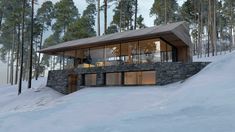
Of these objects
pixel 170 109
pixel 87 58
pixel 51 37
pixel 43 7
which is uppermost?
pixel 43 7

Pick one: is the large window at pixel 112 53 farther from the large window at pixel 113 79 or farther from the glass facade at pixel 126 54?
the large window at pixel 113 79

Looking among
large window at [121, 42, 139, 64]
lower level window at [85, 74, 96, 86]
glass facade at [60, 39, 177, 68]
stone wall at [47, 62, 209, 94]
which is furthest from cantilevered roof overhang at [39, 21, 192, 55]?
lower level window at [85, 74, 96, 86]

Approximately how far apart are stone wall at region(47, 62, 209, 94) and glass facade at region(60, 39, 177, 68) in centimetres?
67

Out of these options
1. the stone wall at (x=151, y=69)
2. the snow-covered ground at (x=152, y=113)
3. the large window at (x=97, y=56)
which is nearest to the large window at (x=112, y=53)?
the large window at (x=97, y=56)

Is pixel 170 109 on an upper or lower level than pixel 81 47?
lower

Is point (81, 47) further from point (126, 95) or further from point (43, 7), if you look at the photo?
point (43, 7)

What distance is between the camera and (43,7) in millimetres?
38344

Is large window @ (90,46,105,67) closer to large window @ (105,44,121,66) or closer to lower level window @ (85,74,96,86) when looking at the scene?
large window @ (105,44,121,66)

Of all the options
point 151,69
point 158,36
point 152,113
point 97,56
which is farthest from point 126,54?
point 152,113

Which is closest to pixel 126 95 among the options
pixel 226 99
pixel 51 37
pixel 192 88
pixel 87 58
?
pixel 192 88

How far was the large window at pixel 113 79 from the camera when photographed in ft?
63.2

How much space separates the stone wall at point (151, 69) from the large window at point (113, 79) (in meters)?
0.35

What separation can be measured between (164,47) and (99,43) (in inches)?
183

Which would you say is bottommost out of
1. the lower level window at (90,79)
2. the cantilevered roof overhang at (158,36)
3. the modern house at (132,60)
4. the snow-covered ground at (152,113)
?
the snow-covered ground at (152,113)
